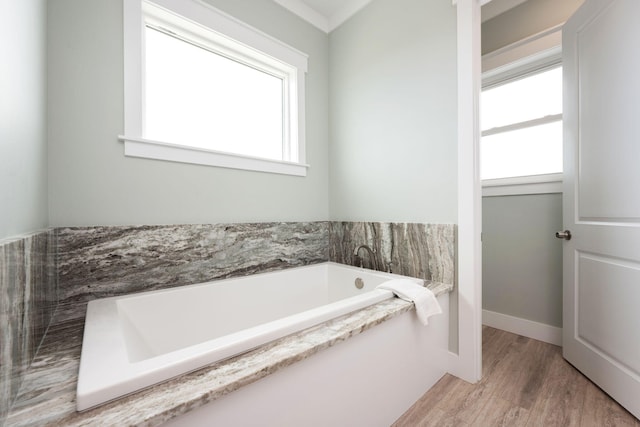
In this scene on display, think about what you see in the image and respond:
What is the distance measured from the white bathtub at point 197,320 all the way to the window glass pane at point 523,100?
1.71 m

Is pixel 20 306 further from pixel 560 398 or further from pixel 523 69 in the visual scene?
pixel 523 69

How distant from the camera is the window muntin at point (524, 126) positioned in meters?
1.97

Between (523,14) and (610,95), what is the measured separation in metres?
1.19

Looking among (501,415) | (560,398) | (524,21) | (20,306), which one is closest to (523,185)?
(524,21)

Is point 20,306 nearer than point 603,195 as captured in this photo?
Yes

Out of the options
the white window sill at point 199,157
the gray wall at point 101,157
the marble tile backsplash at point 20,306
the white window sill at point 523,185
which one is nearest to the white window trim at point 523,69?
the white window sill at point 523,185

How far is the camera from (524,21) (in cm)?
204

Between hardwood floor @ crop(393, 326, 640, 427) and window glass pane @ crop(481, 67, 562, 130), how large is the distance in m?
1.79

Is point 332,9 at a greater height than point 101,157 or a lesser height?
greater

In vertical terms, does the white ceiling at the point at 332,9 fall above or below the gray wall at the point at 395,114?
above

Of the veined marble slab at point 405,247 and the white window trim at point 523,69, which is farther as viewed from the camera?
the white window trim at point 523,69

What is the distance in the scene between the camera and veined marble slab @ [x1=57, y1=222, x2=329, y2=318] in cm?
125

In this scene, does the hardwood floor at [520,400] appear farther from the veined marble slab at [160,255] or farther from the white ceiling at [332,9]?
the white ceiling at [332,9]

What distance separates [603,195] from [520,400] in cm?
115
